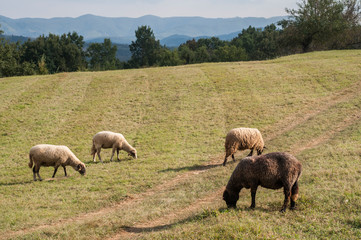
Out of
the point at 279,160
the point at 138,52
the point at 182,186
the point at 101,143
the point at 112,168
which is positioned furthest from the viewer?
the point at 138,52

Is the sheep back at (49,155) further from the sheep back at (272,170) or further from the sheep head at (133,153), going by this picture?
the sheep back at (272,170)

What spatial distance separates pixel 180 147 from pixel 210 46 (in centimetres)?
12164

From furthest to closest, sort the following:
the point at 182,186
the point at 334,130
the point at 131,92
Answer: the point at 131,92 < the point at 334,130 < the point at 182,186

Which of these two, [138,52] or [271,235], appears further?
[138,52]

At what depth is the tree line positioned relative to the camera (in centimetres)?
6706

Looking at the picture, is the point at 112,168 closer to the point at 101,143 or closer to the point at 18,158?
the point at 101,143

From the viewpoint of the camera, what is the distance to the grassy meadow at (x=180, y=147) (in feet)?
33.8

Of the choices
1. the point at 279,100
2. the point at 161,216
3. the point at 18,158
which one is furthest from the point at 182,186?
the point at 279,100

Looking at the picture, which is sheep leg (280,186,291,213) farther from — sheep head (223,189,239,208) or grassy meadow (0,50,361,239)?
sheep head (223,189,239,208)

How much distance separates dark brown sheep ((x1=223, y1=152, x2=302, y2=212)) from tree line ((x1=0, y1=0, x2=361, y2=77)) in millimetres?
58831

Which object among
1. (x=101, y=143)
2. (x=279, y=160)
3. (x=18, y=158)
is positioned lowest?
(x=18, y=158)

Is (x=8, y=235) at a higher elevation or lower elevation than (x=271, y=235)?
lower

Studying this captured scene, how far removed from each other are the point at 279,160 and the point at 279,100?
2300 cm

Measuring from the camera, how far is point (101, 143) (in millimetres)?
20078
